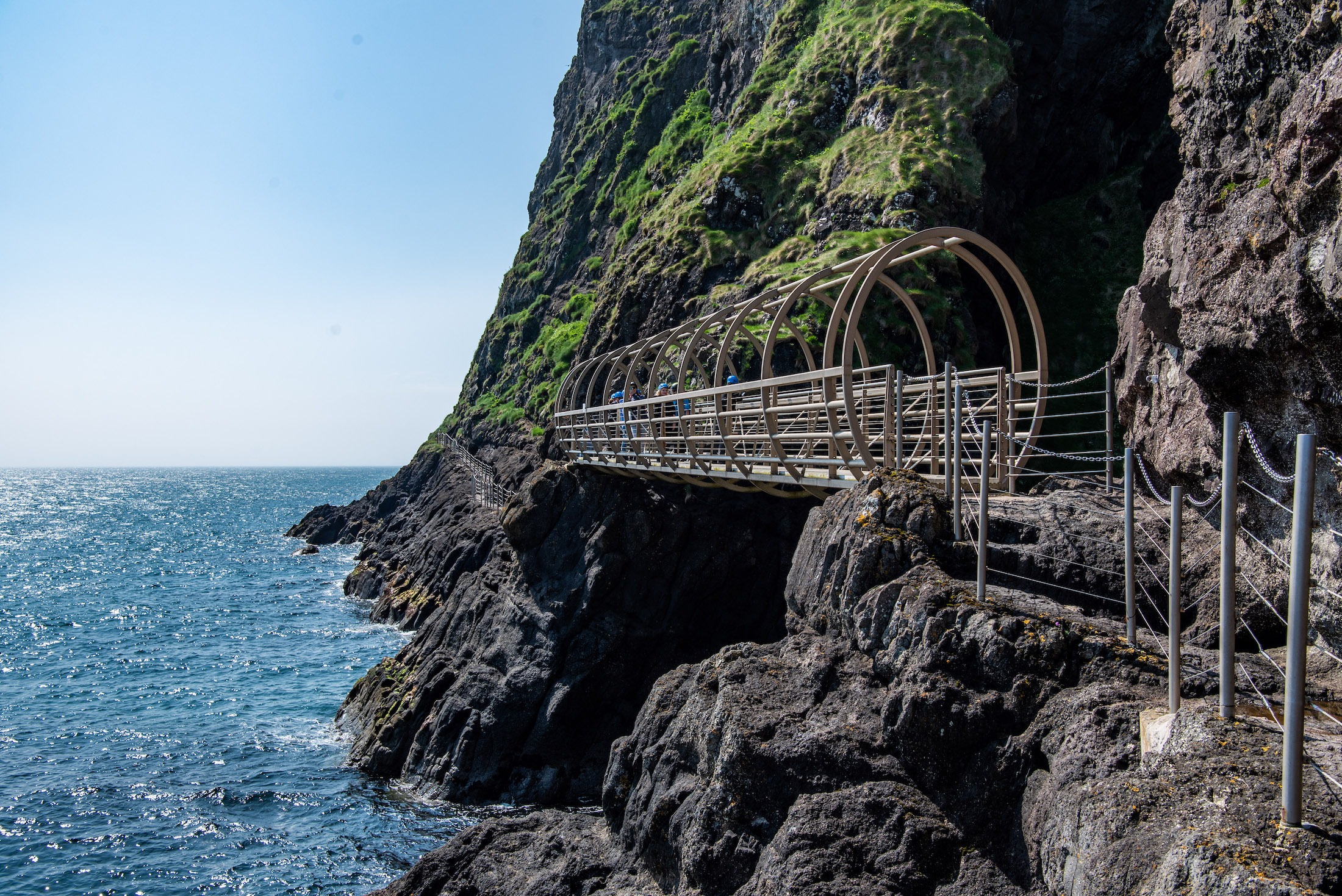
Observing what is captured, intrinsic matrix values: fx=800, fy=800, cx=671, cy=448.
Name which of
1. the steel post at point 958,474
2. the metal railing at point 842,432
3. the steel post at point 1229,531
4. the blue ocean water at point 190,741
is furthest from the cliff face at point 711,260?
the steel post at point 1229,531

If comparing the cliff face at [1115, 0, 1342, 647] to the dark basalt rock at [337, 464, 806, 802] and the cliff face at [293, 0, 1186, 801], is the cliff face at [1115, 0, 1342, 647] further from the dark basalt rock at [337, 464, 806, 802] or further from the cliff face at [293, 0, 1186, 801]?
the cliff face at [293, 0, 1186, 801]

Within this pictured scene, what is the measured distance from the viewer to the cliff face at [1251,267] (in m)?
5.40

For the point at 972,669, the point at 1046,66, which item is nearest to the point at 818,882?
the point at 972,669

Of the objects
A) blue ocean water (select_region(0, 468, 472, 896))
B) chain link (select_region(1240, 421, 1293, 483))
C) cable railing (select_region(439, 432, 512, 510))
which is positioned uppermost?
chain link (select_region(1240, 421, 1293, 483))

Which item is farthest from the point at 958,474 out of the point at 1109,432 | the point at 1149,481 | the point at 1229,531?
the point at 1229,531

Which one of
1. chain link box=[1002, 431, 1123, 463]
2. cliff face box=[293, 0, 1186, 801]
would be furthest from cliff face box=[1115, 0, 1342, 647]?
cliff face box=[293, 0, 1186, 801]

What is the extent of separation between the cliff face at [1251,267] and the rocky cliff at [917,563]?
0.12 ft

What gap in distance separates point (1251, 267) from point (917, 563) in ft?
11.6

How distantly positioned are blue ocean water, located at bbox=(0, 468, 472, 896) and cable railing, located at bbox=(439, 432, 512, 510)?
7.58 m

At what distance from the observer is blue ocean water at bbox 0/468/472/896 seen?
49.7ft

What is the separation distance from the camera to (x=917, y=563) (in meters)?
Answer: 7.43

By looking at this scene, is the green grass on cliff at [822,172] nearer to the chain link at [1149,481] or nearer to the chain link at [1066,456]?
the chain link at [1066,456]

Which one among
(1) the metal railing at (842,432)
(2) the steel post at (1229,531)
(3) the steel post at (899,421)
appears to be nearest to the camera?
(2) the steel post at (1229,531)

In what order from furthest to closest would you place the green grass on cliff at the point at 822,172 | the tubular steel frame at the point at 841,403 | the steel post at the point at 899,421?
the green grass on cliff at the point at 822,172 < the tubular steel frame at the point at 841,403 < the steel post at the point at 899,421
